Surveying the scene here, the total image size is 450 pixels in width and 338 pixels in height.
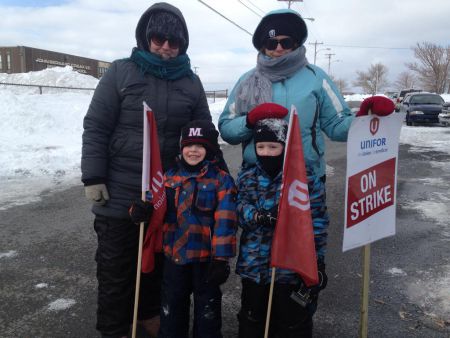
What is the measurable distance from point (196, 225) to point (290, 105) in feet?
3.20

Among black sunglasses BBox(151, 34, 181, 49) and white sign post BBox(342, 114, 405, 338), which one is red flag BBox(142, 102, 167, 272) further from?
white sign post BBox(342, 114, 405, 338)

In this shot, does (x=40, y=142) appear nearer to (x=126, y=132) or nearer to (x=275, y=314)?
(x=126, y=132)

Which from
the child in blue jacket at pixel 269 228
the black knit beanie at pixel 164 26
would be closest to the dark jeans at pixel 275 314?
the child in blue jacket at pixel 269 228

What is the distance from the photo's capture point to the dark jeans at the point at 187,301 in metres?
2.68

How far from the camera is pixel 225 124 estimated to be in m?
2.89

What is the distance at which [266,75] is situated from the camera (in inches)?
110

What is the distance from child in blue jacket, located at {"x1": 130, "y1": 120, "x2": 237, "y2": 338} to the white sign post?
71 centimetres

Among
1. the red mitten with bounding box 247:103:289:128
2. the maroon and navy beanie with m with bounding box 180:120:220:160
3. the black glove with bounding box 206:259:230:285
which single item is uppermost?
the red mitten with bounding box 247:103:289:128

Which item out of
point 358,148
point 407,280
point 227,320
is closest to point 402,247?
point 407,280

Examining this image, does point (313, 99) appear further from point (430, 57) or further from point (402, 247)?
point (430, 57)

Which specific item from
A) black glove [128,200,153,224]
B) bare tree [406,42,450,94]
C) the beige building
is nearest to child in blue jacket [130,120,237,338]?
black glove [128,200,153,224]

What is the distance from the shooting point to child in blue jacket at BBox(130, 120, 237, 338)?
2619mm

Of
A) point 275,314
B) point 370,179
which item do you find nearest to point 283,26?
point 370,179

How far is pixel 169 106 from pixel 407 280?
9.53 feet
